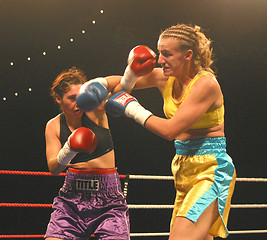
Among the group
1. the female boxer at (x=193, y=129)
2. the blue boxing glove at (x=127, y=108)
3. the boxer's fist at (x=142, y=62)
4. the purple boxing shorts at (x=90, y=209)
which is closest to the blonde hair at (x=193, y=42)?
the female boxer at (x=193, y=129)

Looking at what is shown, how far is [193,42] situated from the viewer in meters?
1.62

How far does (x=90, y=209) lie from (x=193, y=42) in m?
0.87

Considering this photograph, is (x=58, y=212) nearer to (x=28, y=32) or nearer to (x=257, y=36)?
(x=28, y=32)

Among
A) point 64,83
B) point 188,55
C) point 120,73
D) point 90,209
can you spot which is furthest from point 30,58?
point 188,55

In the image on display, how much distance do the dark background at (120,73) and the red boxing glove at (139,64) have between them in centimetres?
238

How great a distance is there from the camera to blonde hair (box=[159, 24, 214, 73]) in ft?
5.25

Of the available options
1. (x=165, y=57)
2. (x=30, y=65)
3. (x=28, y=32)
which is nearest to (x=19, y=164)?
(x=30, y=65)

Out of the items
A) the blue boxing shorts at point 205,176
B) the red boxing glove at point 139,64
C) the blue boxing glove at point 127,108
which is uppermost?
the red boxing glove at point 139,64

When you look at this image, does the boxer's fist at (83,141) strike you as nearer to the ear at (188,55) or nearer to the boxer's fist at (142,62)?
the boxer's fist at (142,62)

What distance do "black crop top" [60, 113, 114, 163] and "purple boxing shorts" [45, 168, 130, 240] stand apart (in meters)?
0.07

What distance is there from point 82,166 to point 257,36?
3676 mm

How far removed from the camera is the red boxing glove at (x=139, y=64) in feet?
5.74

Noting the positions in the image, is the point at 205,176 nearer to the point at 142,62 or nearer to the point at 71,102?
the point at 142,62

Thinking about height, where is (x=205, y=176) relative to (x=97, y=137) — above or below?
below
